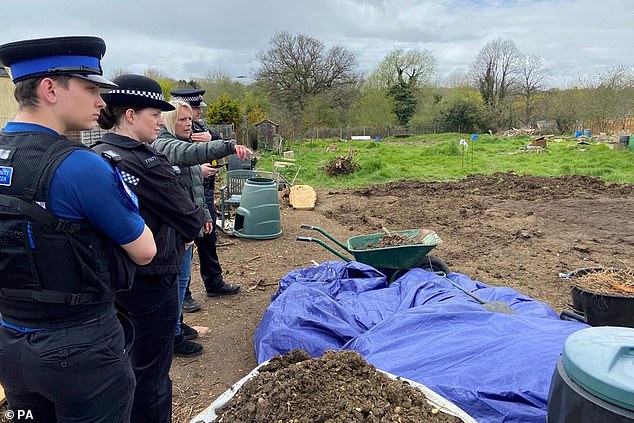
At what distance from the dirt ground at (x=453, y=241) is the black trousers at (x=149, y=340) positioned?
714mm

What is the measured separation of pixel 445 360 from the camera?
2504 mm

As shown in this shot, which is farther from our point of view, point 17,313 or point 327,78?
point 327,78

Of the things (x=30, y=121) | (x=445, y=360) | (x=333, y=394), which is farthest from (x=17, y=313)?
(x=445, y=360)

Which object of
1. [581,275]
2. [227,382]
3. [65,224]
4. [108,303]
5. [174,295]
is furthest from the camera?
[581,275]

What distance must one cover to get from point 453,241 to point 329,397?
19.1 feet

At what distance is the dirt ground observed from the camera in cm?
369

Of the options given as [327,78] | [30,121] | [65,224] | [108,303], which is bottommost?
[108,303]

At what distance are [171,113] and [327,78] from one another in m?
28.9

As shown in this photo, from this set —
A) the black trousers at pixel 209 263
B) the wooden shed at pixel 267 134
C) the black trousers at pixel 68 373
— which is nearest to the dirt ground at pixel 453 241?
the black trousers at pixel 209 263

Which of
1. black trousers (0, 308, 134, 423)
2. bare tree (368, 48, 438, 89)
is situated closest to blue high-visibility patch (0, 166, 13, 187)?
black trousers (0, 308, 134, 423)

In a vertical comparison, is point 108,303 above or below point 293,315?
above

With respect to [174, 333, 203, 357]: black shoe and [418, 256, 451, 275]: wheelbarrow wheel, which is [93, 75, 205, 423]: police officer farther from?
[418, 256, 451, 275]: wheelbarrow wheel

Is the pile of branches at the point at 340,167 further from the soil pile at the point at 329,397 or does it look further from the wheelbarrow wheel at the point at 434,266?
the soil pile at the point at 329,397

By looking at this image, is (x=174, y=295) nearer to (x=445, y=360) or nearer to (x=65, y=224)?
(x=65, y=224)
